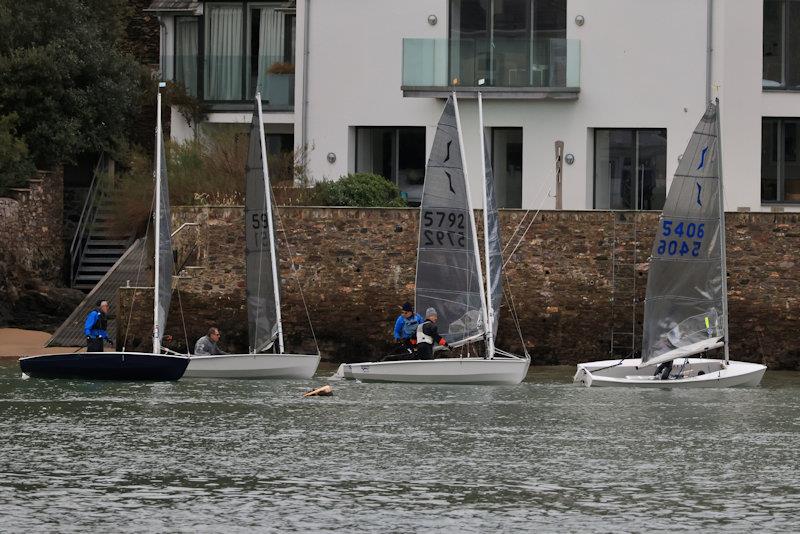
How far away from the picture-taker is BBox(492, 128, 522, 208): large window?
4797cm

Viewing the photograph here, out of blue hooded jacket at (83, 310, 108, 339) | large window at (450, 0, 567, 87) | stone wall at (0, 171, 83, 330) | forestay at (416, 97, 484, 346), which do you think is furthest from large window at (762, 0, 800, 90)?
stone wall at (0, 171, 83, 330)

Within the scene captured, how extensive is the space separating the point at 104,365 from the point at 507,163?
15.0 m

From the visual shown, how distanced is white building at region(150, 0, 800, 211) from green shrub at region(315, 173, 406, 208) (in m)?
2.84

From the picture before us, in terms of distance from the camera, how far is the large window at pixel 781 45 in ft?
151

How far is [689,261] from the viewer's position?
3781 centimetres

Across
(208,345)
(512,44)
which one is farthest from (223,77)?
(208,345)

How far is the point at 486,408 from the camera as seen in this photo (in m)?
32.9

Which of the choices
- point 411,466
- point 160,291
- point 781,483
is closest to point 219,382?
point 160,291

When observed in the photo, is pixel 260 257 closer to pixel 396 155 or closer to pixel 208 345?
pixel 208 345

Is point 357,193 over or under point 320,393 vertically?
over

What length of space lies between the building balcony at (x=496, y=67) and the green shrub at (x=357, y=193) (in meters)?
3.11

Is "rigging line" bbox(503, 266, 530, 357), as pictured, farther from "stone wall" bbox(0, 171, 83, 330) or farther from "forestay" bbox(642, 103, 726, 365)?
"stone wall" bbox(0, 171, 83, 330)

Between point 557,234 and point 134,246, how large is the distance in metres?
11.9

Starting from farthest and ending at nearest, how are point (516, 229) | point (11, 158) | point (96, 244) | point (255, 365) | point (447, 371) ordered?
point (96, 244), point (11, 158), point (516, 229), point (255, 365), point (447, 371)
